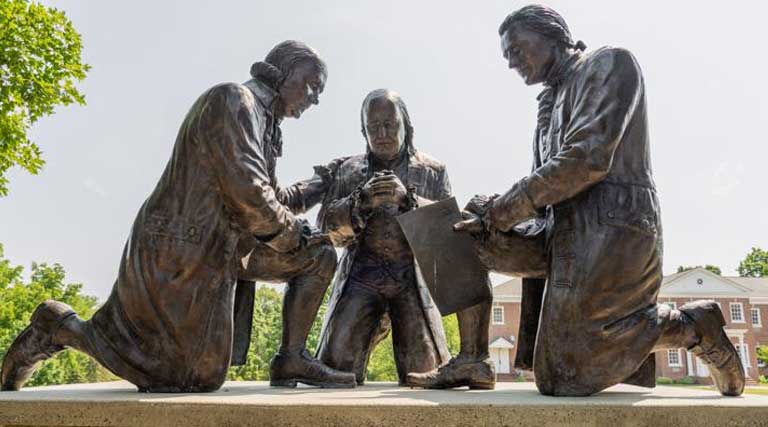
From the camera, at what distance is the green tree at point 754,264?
5372 cm

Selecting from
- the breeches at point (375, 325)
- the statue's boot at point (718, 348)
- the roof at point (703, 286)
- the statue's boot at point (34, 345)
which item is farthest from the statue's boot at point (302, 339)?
the roof at point (703, 286)

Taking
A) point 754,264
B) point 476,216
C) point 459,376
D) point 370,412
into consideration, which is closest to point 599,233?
point 476,216

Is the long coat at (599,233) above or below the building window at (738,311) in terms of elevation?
below

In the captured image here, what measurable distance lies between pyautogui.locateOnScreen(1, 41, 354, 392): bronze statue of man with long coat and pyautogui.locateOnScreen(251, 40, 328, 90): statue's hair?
1.19 ft

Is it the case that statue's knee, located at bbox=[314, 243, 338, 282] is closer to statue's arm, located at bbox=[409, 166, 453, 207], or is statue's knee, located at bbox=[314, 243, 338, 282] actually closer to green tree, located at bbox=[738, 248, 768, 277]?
statue's arm, located at bbox=[409, 166, 453, 207]

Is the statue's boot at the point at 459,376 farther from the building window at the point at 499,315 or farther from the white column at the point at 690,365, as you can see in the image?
the white column at the point at 690,365

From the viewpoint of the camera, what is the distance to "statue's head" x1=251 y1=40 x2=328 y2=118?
4688mm

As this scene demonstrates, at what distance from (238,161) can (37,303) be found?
24521mm

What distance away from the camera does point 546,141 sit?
14.8 ft

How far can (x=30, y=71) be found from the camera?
12219mm

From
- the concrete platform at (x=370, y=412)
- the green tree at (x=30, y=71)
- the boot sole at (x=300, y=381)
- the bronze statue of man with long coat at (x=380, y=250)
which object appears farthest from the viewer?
the green tree at (x=30, y=71)

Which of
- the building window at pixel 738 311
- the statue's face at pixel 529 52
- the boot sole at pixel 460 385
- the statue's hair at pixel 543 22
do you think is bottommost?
the boot sole at pixel 460 385

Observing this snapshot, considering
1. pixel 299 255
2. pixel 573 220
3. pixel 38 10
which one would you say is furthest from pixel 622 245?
pixel 38 10

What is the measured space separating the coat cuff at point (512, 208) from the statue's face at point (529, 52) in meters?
0.97
